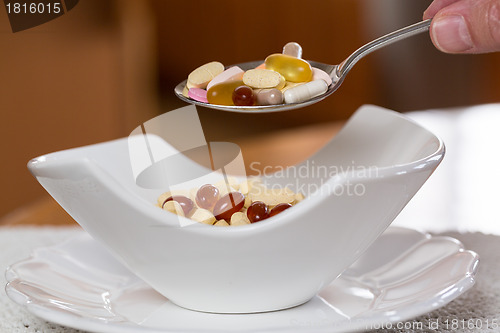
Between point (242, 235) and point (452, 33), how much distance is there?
14.6 inches

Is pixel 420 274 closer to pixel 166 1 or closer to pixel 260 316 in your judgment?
pixel 260 316

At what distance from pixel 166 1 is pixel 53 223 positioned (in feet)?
7.09

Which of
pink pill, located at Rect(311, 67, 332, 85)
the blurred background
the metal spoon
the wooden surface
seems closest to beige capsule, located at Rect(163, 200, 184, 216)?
the metal spoon

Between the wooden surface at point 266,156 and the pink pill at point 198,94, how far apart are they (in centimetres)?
36

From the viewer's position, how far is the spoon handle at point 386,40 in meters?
0.75

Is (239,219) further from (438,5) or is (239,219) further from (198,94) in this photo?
(438,5)

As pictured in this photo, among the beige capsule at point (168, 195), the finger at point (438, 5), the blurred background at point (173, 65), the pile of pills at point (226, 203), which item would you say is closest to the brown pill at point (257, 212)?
the pile of pills at point (226, 203)

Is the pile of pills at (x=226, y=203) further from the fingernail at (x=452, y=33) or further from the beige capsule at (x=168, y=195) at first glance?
the fingernail at (x=452, y=33)

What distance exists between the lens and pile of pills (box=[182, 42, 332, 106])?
774 millimetres

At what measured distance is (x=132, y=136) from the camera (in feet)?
2.89

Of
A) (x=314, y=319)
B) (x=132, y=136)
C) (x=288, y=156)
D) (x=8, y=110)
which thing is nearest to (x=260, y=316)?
(x=314, y=319)

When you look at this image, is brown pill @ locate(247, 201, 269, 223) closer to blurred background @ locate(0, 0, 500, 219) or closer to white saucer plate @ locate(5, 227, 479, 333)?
white saucer plate @ locate(5, 227, 479, 333)

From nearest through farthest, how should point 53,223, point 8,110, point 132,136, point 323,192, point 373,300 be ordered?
point 323,192 → point 373,300 → point 132,136 → point 53,223 → point 8,110

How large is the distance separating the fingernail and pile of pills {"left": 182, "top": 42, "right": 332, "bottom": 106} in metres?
0.14
